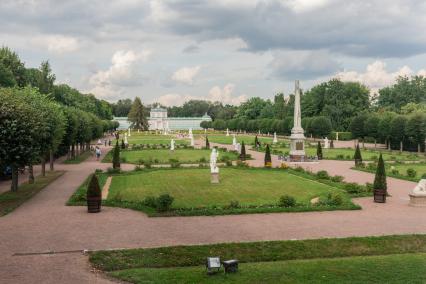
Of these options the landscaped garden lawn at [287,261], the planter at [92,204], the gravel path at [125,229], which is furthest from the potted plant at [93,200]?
the landscaped garden lawn at [287,261]

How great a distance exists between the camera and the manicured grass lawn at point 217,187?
23.5 meters

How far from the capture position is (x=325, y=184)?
28.7 m

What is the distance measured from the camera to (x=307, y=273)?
483 inches

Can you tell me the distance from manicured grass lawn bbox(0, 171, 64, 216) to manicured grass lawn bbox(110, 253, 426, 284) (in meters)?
10.4

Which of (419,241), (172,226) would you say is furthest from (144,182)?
(419,241)

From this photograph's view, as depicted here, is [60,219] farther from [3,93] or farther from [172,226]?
[3,93]

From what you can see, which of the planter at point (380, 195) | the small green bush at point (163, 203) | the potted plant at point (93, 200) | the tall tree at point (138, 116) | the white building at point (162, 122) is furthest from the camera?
the white building at point (162, 122)

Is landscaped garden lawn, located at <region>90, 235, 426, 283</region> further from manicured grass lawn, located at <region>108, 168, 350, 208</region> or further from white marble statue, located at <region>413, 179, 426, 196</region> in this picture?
manicured grass lawn, located at <region>108, 168, 350, 208</region>

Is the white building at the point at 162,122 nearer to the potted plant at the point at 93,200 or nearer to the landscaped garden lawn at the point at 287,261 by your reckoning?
the potted plant at the point at 93,200

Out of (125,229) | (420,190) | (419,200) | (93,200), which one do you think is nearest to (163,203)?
(93,200)

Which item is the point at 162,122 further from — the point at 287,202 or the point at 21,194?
the point at 287,202

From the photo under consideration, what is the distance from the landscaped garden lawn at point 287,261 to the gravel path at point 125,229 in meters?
0.89

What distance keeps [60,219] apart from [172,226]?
454cm

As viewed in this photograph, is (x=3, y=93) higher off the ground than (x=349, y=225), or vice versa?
(x=3, y=93)
